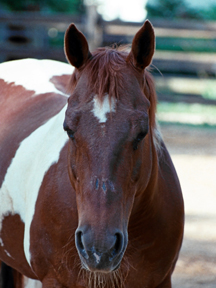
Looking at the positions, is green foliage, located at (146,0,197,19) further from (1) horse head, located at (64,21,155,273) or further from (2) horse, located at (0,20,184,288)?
(1) horse head, located at (64,21,155,273)

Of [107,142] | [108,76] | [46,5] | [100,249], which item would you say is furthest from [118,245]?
[46,5]

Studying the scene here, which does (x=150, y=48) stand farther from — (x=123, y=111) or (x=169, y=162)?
(x=169, y=162)

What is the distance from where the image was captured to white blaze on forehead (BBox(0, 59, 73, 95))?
3160mm

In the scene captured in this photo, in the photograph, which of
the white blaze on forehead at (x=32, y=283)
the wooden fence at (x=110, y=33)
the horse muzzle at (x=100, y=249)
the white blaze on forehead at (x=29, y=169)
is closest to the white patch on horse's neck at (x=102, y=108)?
the horse muzzle at (x=100, y=249)

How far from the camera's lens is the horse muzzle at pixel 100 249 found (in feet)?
5.43

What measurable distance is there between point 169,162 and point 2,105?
1.34 meters

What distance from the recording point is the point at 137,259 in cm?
222

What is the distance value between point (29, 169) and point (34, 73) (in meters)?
1.00

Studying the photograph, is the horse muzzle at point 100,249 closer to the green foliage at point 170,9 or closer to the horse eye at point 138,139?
the horse eye at point 138,139

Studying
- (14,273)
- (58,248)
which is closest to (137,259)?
(58,248)

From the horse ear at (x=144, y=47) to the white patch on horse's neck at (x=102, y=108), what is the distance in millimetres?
300

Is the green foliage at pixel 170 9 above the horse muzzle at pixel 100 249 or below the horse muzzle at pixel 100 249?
above

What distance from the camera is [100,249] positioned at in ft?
5.42

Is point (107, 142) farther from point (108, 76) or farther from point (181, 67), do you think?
point (181, 67)
